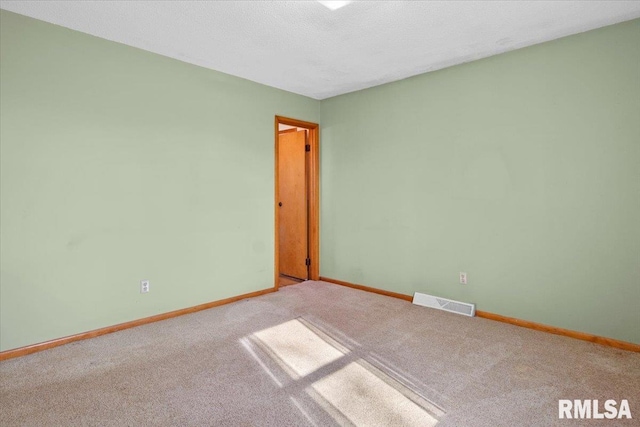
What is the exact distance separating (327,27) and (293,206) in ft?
8.95

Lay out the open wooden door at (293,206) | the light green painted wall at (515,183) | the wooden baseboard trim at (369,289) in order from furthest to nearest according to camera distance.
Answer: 1. the open wooden door at (293,206)
2. the wooden baseboard trim at (369,289)
3. the light green painted wall at (515,183)

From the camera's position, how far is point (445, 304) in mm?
3404

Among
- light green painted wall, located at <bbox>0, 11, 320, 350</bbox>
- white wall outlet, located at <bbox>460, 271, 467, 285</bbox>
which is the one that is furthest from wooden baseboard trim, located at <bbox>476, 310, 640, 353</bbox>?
light green painted wall, located at <bbox>0, 11, 320, 350</bbox>

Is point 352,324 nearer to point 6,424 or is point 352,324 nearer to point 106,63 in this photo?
point 6,424

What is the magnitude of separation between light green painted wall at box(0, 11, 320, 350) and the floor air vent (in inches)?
74.2

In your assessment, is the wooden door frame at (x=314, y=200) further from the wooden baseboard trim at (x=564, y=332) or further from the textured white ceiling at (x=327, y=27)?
the wooden baseboard trim at (x=564, y=332)

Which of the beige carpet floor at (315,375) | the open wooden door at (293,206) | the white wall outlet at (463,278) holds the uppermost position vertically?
the open wooden door at (293,206)

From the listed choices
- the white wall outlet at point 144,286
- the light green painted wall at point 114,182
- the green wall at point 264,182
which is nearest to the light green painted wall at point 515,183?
the green wall at point 264,182

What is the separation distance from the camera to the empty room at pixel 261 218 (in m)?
2.02

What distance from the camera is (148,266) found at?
9.98 ft

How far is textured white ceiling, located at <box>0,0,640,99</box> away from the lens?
7.38 feet

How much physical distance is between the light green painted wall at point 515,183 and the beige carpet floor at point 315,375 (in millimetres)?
452

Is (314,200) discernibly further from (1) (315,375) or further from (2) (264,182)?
(1) (315,375)

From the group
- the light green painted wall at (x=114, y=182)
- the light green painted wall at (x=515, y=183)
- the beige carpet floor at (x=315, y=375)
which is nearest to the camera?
the beige carpet floor at (x=315, y=375)
